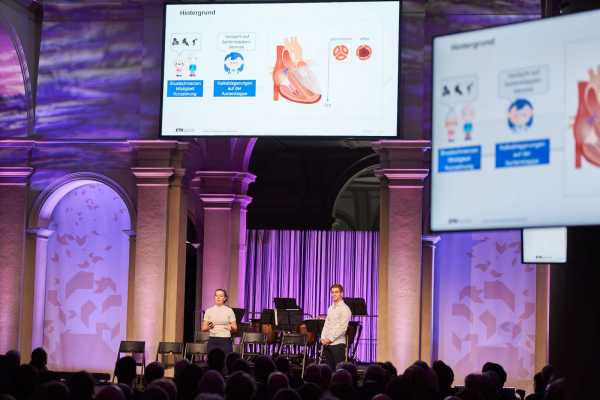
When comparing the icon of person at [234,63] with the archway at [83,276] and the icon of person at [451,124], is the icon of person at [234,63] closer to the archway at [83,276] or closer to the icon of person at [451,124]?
the archway at [83,276]

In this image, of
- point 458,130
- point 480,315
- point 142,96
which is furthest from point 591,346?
point 142,96

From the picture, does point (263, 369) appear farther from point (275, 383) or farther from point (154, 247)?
point (154, 247)

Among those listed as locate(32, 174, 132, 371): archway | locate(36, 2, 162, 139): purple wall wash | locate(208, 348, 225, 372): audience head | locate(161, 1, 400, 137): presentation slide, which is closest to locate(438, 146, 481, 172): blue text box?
locate(208, 348, 225, 372): audience head

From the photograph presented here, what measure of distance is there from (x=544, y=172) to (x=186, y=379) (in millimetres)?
3015

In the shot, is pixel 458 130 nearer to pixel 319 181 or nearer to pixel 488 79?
pixel 488 79

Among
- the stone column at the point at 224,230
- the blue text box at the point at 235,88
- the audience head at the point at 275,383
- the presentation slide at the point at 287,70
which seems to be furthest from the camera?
the stone column at the point at 224,230

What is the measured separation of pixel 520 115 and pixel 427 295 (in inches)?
354

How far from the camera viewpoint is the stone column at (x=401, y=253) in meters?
15.0

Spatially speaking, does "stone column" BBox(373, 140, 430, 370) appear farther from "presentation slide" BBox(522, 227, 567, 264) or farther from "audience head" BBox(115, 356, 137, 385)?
"presentation slide" BBox(522, 227, 567, 264)

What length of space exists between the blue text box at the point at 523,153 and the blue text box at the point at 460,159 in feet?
0.53

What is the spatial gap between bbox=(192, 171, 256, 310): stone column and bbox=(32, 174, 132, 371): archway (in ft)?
6.13

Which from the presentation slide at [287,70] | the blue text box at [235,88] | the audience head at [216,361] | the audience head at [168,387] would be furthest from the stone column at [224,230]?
the audience head at [168,387]

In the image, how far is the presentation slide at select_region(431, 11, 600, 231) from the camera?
6230 millimetres

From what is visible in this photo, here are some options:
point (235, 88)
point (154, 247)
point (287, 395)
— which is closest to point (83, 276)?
point (154, 247)
